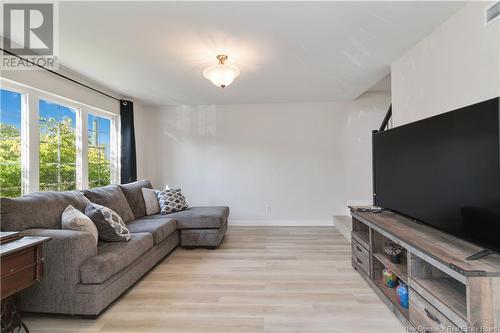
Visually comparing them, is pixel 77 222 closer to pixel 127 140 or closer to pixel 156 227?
pixel 156 227

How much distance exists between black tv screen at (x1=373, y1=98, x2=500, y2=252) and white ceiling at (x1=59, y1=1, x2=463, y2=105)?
92 centimetres

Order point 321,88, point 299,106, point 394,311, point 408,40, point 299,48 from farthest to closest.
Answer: point 299,106 → point 321,88 → point 299,48 → point 408,40 → point 394,311

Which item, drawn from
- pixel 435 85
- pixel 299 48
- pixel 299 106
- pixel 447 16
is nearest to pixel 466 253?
pixel 435 85

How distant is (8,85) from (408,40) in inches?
160

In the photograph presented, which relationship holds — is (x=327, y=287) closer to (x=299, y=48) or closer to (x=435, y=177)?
(x=435, y=177)

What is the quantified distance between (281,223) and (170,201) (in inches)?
87.0

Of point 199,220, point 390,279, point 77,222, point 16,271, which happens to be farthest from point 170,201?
point 390,279

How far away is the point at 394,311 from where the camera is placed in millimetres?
2016

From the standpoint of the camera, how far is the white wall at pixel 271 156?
16.0ft

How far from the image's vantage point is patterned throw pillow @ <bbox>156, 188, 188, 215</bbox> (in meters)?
3.93

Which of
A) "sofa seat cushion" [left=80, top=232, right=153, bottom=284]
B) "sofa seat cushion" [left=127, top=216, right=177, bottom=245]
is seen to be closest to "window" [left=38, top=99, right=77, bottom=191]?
"sofa seat cushion" [left=127, top=216, right=177, bottom=245]

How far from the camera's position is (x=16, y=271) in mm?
1589

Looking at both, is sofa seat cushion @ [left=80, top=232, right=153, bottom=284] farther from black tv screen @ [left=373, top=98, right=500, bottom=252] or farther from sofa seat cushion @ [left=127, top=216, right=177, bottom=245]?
black tv screen @ [left=373, top=98, right=500, bottom=252]

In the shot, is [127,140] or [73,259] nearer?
[73,259]
